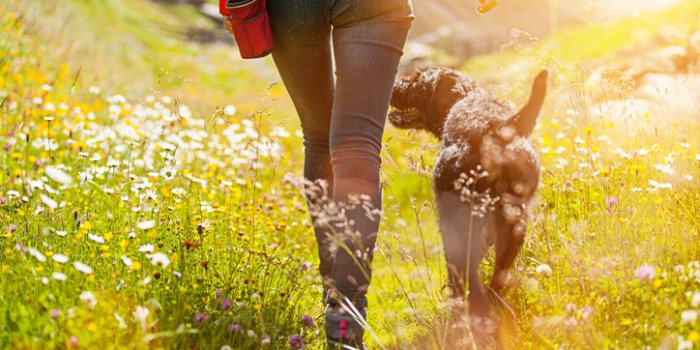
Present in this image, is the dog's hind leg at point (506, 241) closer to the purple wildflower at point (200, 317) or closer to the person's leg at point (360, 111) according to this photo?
the person's leg at point (360, 111)

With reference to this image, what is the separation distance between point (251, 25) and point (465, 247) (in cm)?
109

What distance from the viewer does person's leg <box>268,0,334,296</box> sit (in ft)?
8.06

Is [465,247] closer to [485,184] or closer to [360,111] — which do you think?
[485,184]

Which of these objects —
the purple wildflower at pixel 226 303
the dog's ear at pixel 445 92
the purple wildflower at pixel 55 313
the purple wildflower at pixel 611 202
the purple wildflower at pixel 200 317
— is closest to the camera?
the purple wildflower at pixel 55 313

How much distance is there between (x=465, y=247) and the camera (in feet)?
8.16

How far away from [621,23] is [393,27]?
12.2 m

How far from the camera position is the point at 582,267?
259 centimetres

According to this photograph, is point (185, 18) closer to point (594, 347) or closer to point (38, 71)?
point (38, 71)

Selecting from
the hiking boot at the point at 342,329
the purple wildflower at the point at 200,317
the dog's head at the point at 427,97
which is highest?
the dog's head at the point at 427,97

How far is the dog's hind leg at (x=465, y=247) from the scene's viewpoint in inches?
98.2

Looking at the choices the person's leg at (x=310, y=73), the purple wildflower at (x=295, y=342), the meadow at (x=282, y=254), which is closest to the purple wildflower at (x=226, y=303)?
the meadow at (x=282, y=254)

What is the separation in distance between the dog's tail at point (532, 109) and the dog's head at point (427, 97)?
0.61 m

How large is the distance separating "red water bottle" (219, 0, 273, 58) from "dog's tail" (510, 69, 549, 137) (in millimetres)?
941

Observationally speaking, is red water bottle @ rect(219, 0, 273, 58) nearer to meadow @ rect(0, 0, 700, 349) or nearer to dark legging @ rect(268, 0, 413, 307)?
dark legging @ rect(268, 0, 413, 307)
